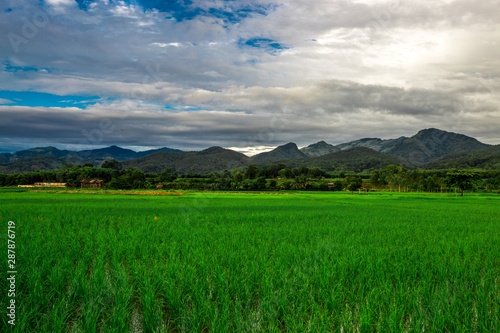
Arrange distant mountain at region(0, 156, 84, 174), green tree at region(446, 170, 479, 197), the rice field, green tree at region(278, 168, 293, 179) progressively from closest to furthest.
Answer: the rice field
green tree at region(446, 170, 479, 197)
green tree at region(278, 168, 293, 179)
distant mountain at region(0, 156, 84, 174)

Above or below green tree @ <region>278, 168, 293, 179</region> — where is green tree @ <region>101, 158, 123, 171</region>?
above

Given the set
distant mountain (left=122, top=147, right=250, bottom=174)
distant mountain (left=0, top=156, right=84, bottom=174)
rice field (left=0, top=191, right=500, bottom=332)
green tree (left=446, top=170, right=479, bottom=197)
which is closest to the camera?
rice field (left=0, top=191, right=500, bottom=332)

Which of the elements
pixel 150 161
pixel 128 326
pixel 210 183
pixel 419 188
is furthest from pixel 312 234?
pixel 150 161

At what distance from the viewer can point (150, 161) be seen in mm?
189500

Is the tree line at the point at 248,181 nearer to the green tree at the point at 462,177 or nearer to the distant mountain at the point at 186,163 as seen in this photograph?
the green tree at the point at 462,177

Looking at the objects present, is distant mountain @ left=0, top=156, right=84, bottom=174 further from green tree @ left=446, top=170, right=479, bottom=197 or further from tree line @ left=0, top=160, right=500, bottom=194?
green tree @ left=446, top=170, right=479, bottom=197

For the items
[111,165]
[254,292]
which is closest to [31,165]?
[111,165]

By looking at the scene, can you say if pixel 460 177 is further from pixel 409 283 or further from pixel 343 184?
pixel 409 283

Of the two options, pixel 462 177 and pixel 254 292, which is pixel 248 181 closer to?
pixel 462 177

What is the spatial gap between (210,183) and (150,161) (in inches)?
4589

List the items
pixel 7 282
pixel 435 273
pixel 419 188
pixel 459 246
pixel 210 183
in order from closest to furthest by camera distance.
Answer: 1. pixel 7 282
2. pixel 435 273
3. pixel 459 246
4. pixel 210 183
5. pixel 419 188

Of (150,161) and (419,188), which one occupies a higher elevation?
(150,161)

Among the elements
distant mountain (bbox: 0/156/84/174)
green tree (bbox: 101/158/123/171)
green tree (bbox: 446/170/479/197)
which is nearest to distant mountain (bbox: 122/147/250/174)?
green tree (bbox: 101/158/123/171)

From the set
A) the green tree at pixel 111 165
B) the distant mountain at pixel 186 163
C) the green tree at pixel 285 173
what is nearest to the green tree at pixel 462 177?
the green tree at pixel 285 173
